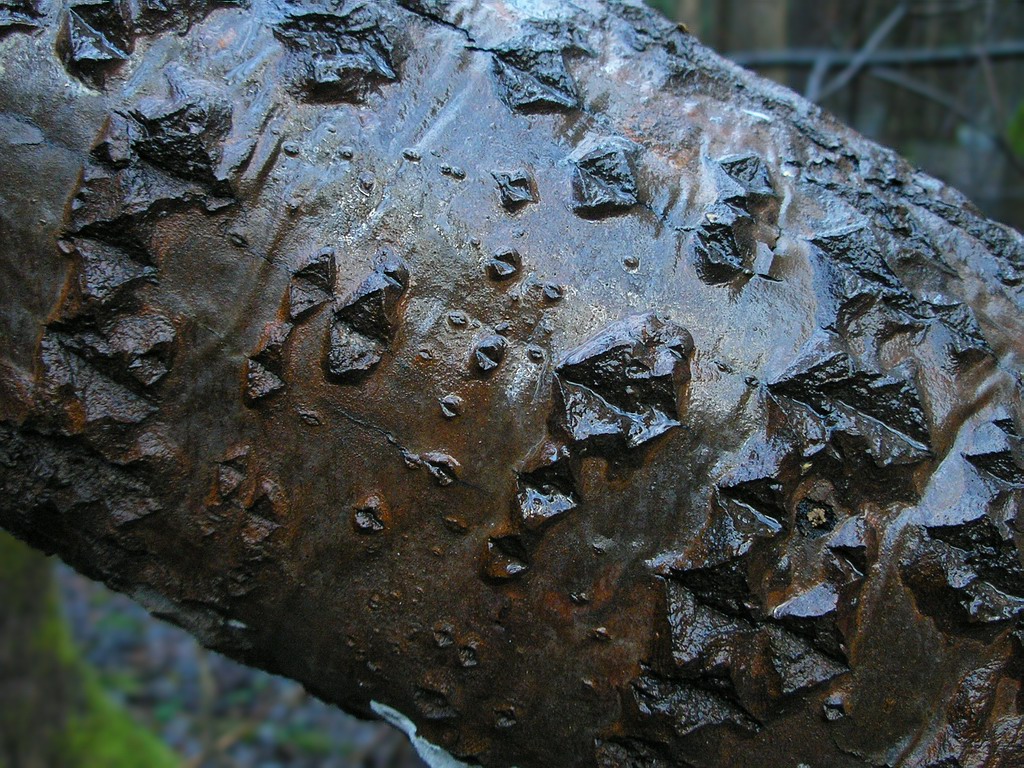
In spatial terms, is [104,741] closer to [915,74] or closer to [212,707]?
[212,707]

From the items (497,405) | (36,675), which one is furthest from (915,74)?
(36,675)

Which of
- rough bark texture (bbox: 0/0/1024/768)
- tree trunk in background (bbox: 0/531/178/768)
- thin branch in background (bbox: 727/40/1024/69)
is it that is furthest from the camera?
thin branch in background (bbox: 727/40/1024/69)

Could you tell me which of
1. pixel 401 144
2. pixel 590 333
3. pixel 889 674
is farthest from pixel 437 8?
pixel 889 674

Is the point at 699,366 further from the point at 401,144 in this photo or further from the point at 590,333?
the point at 401,144

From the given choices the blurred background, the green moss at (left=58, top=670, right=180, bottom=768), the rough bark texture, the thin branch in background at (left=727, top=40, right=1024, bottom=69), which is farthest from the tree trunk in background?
the blurred background

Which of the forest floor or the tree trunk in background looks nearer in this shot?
the tree trunk in background

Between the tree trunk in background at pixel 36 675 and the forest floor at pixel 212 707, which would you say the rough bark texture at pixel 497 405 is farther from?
the forest floor at pixel 212 707

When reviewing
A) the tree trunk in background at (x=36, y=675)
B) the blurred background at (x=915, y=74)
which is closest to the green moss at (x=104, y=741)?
the tree trunk in background at (x=36, y=675)

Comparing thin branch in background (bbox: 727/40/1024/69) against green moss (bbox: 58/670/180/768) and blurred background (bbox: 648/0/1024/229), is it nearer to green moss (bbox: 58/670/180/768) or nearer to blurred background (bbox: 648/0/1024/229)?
blurred background (bbox: 648/0/1024/229)
